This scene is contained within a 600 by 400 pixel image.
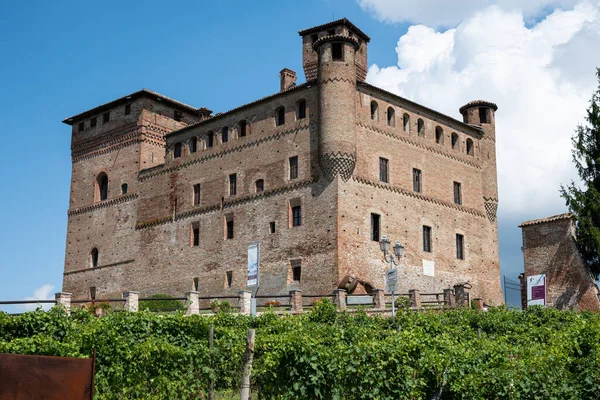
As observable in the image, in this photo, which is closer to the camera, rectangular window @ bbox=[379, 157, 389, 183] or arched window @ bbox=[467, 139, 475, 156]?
rectangular window @ bbox=[379, 157, 389, 183]

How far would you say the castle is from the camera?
3566cm

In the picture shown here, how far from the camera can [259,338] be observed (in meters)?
18.4

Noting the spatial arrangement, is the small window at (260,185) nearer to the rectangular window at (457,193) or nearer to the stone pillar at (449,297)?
the rectangular window at (457,193)

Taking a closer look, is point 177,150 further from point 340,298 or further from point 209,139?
point 340,298

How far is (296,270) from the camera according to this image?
36062 millimetres

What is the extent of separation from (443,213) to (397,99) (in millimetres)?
6096

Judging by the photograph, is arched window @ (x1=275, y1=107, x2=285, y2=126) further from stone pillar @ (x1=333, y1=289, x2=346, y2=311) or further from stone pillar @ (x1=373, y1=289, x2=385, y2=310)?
stone pillar @ (x1=373, y1=289, x2=385, y2=310)

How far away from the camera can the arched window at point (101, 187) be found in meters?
46.6

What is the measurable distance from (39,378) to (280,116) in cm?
2882

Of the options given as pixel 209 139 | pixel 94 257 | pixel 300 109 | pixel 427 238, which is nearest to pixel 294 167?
pixel 300 109

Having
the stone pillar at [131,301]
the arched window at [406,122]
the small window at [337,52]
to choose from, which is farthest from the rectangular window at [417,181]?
the stone pillar at [131,301]

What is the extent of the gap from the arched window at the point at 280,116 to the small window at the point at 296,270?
6939 mm

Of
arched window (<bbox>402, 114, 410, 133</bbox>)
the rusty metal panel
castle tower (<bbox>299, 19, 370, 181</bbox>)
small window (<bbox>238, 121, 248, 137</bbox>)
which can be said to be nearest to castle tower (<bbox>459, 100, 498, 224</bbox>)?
arched window (<bbox>402, 114, 410, 133</bbox>)

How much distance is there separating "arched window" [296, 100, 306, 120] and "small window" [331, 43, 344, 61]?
8.45 feet
